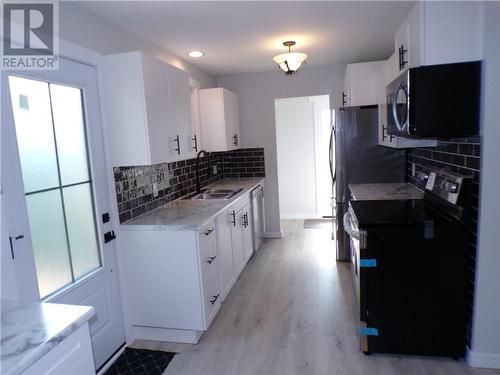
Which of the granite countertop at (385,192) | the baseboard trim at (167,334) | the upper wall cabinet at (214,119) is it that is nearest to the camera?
the baseboard trim at (167,334)

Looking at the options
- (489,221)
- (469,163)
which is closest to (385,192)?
(469,163)

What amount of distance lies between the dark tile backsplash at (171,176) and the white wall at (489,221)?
2353 mm

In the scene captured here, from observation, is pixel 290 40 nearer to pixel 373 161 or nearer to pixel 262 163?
pixel 373 161

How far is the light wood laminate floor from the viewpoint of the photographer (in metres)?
2.19

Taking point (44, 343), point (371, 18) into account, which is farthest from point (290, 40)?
point (44, 343)

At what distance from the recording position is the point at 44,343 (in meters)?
1.01

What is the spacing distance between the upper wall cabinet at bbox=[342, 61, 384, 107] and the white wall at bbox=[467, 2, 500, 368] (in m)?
1.86

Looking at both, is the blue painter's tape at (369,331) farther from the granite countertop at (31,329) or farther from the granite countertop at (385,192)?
the granite countertop at (31,329)

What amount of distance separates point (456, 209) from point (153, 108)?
82.7 inches

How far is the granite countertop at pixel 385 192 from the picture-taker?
2.92m

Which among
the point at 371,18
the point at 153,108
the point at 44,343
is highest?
the point at 371,18

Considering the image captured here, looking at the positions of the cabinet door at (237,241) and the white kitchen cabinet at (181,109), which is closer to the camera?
the white kitchen cabinet at (181,109)

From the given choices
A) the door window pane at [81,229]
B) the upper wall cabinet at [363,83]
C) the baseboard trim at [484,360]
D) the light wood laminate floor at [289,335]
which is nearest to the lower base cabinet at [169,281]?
the light wood laminate floor at [289,335]

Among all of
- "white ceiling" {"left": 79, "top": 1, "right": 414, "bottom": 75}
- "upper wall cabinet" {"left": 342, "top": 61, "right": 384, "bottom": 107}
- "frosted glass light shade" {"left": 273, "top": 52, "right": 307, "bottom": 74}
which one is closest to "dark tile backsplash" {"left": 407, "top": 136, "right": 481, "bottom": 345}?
"white ceiling" {"left": 79, "top": 1, "right": 414, "bottom": 75}
